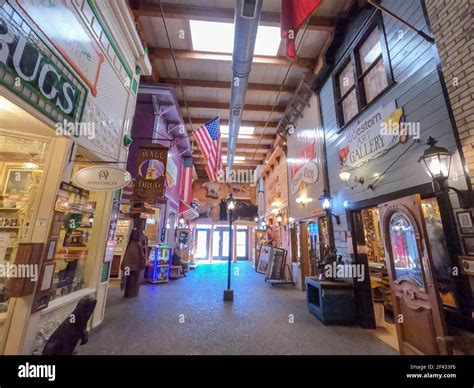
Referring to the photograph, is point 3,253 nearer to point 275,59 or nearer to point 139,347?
point 139,347

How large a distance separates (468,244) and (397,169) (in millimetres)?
1300

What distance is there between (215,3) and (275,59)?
2.01m

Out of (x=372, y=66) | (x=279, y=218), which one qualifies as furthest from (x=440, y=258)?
(x=279, y=218)

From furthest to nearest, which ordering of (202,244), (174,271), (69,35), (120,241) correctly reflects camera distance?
(202,244), (174,271), (120,241), (69,35)

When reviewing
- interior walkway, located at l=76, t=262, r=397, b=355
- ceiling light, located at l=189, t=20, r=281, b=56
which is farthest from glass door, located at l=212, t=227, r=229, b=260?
ceiling light, located at l=189, t=20, r=281, b=56

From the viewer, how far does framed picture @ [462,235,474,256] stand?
2100 millimetres

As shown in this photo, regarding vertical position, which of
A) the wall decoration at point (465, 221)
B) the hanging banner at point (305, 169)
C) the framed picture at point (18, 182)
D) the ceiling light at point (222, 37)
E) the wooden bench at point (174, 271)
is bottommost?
the wooden bench at point (174, 271)

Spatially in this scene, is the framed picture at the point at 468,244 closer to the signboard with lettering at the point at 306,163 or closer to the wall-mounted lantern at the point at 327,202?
the wall-mounted lantern at the point at 327,202

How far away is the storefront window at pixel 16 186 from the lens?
260 cm

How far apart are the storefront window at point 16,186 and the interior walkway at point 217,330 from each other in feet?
5.63

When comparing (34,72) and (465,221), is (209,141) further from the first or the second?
(465,221)

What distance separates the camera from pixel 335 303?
146 inches

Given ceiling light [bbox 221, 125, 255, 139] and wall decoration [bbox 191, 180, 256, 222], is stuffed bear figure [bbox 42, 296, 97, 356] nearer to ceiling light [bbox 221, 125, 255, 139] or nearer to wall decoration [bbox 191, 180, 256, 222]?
ceiling light [bbox 221, 125, 255, 139]

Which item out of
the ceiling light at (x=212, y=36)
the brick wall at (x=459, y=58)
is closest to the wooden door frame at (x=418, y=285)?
the brick wall at (x=459, y=58)
